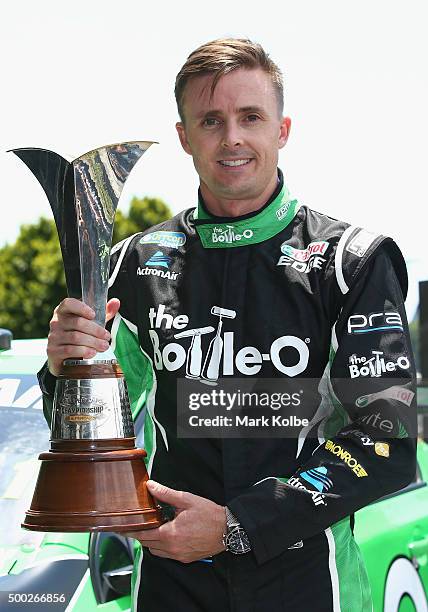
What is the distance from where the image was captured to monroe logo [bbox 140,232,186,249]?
279cm

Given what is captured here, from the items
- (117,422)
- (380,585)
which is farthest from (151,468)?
(380,585)

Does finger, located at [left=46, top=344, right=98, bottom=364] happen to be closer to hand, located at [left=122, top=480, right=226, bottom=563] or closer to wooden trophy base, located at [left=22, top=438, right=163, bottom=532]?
wooden trophy base, located at [left=22, top=438, right=163, bottom=532]

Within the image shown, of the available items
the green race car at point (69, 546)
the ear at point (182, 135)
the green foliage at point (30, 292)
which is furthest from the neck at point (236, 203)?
the green foliage at point (30, 292)

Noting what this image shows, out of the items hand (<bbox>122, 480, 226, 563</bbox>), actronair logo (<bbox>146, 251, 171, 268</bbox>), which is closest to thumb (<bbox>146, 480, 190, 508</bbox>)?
hand (<bbox>122, 480, 226, 563</bbox>)

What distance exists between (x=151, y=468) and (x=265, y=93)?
3.21ft

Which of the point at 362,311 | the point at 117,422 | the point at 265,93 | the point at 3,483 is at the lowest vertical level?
the point at 3,483

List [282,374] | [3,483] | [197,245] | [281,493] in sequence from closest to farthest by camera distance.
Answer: [281,493]
[282,374]
[197,245]
[3,483]

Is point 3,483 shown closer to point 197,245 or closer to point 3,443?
point 3,443

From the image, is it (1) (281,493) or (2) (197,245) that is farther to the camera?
(2) (197,245)

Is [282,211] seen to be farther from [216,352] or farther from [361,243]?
[216,352]

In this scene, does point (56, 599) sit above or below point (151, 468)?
below

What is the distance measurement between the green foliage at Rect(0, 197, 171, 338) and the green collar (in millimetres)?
14720

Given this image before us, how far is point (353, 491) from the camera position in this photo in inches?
94.6

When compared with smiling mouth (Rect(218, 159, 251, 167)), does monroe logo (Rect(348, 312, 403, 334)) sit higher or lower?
lower
